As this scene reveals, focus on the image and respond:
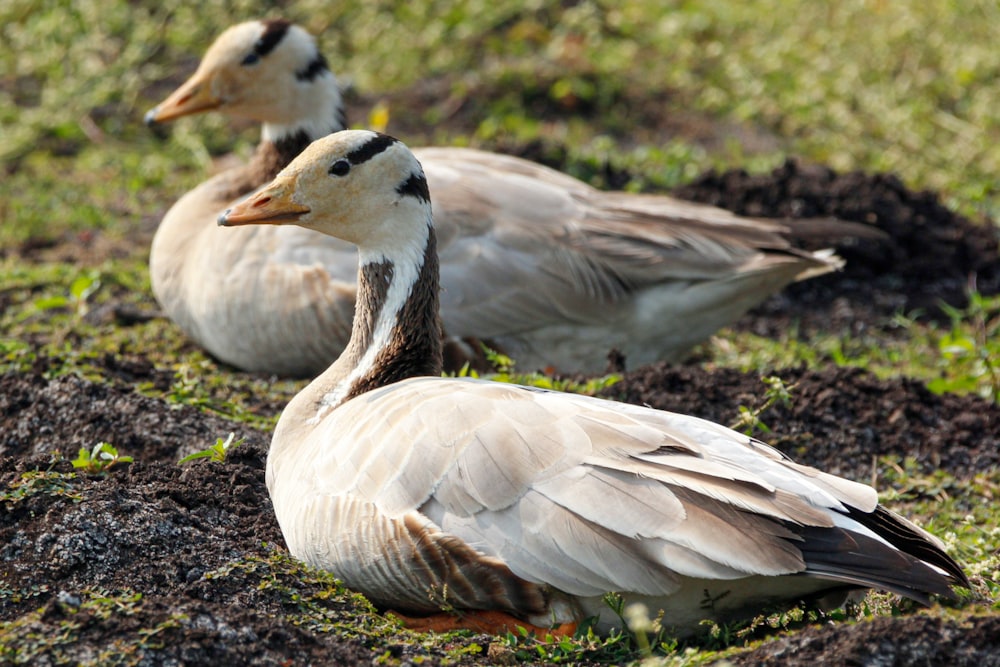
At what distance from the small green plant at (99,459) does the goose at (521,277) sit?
2053mm

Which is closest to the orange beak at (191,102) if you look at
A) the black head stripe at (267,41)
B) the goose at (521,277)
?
the black head stripe at (267,41)

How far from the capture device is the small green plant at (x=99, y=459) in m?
5.27

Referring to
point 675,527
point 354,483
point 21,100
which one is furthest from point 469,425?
point 21,100

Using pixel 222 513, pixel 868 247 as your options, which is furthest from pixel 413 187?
pixel 868 247

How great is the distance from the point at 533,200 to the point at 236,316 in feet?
5.84

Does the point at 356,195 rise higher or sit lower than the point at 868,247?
higher

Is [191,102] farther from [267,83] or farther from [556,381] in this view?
[556,381]

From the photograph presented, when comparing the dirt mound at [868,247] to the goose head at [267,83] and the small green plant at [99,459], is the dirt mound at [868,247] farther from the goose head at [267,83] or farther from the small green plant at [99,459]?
the small green plant at [99,459]

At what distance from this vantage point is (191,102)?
26.9 feet

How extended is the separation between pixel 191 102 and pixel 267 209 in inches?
119

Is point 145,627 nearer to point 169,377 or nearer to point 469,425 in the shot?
point 469,425

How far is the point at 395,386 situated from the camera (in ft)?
17.0

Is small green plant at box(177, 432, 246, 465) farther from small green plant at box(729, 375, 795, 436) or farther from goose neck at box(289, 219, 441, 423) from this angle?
small green plant at box(729, 375, 795, 436)

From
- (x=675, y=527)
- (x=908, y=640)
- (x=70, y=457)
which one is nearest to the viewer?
(x=908, y=640)
